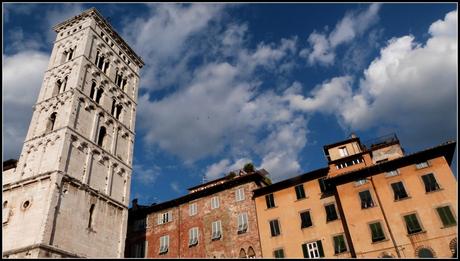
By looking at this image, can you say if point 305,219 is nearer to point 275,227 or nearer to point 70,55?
point 275,227

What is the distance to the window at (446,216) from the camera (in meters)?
23.4

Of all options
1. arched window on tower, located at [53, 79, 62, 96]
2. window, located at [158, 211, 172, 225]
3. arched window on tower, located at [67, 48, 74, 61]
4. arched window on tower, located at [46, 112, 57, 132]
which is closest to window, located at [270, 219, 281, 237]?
window, located at [158, 211, 172, 225]

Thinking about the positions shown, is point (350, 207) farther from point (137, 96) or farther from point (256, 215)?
point (137, 96)

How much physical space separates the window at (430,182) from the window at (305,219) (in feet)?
27.7

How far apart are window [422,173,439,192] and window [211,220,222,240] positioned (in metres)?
16.1

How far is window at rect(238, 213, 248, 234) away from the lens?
30800 millimetres

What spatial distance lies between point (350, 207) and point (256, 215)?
25.7ft

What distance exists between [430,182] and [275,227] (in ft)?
38.1

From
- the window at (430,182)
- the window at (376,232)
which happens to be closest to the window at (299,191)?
the window at (376,232)

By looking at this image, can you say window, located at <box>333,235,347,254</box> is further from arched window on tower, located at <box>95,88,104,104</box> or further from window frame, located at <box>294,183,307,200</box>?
arched window on tower, located at <box>95,88,104,104</box>

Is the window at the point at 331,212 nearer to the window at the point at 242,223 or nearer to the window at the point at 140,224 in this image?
the window at the point at 242,223

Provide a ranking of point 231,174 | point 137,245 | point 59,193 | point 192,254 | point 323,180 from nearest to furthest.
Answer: point 59,193
point 323,180
point 192,254
point 137,245
point 231,174

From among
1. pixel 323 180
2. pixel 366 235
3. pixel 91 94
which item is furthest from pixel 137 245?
pixel 366 235

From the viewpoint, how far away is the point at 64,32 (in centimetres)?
3872
